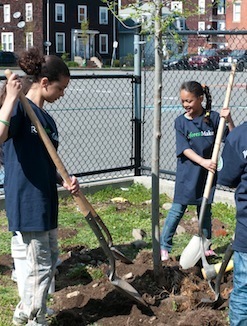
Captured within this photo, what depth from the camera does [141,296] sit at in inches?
164

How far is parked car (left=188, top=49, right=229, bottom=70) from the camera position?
8400mm

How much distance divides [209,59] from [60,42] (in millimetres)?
53635

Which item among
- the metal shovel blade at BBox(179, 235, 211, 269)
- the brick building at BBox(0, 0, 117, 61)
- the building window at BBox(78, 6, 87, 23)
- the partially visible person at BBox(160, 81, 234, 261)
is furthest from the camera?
the building window at BBox(78, 6, 87, 23)

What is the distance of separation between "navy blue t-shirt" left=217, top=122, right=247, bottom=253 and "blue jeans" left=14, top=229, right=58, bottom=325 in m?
1.09

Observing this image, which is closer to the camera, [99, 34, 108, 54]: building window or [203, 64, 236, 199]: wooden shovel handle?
[203, 64, 236, 199]: wooden shovel handle

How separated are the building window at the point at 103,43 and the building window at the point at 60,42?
14.8ft

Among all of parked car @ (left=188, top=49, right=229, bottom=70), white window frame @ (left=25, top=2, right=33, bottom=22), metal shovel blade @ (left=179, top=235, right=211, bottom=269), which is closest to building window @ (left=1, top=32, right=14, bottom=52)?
white window frame @ (left=25, top=2, right=33, bottom=22)

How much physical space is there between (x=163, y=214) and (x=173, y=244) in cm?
97

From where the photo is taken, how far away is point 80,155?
962 cm

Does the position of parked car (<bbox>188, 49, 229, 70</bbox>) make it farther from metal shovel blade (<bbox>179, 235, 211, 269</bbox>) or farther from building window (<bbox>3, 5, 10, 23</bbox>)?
building window (<bbox>3, 5, 10, 23</bbox>)

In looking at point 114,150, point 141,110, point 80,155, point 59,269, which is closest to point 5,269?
point 59,269

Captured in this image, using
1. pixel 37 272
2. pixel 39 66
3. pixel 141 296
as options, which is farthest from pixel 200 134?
pixel 37 272

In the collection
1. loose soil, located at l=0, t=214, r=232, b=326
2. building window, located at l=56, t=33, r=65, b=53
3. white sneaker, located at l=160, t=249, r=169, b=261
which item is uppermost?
building window, located at l=56, t=33, r=65, b=53

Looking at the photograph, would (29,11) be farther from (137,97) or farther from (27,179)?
(27,179)
